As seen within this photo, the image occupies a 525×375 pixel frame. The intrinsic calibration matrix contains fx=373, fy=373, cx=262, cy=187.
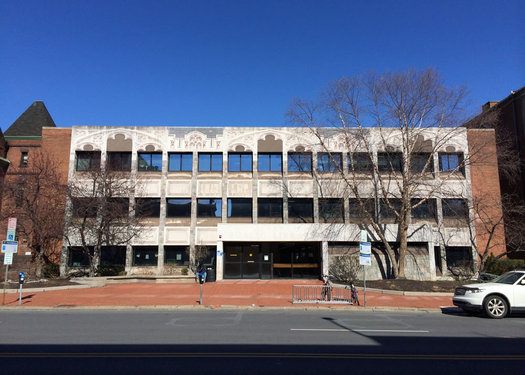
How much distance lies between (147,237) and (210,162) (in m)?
8.08

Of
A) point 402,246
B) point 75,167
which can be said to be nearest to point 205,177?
point 75,167

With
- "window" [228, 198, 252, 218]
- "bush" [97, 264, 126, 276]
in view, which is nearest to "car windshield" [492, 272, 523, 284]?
"window" [228, 198, 252, 218]

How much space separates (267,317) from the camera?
13141 millimetres

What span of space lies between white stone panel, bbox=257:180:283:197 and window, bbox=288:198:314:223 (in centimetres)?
118

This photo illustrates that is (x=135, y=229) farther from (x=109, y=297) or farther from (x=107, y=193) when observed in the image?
(x=109, y=297)

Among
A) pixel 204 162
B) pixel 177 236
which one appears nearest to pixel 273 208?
pixel 204 162

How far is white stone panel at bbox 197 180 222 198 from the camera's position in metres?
31.1

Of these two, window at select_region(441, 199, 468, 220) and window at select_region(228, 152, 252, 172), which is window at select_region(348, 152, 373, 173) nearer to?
window at select_region(441, 199, 468, 220)

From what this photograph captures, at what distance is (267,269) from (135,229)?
36.4 feet

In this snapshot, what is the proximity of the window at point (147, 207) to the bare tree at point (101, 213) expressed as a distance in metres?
0.08

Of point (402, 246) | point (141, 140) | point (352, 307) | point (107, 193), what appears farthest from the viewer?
point (141, 140)

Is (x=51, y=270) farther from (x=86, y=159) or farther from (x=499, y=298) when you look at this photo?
(x=499, y=298)

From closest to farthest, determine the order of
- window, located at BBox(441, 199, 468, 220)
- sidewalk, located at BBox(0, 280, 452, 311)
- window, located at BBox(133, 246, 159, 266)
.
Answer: sidewalk, located at BBox(0, 280, 452, 311)
window, located at BBox(441, 199, 468, 220)
window, located at BBox(133, 246, 159, 266)

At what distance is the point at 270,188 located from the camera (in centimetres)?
3105
